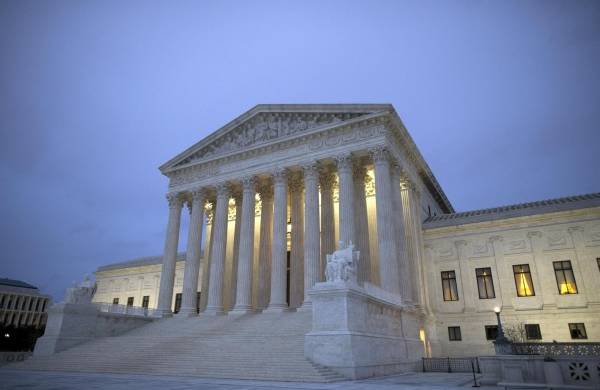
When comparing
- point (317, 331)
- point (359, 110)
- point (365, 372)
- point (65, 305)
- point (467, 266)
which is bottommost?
point (365, 372)

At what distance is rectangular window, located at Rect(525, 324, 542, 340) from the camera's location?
2909cm

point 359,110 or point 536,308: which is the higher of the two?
point 359,110

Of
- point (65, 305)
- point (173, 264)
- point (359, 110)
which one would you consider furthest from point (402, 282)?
point (65, 305)

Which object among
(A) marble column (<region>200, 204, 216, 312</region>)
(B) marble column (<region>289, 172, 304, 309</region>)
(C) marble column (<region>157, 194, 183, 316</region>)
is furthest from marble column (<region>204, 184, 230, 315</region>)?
(B) marble column (<region>289, 172, 304, 309</region>)

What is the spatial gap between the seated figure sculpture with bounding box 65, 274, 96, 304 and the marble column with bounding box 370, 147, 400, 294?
68.2 feet

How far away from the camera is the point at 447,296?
1298 inches

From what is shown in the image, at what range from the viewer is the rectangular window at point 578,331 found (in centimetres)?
2789

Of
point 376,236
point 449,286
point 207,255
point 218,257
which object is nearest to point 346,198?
point 376,236

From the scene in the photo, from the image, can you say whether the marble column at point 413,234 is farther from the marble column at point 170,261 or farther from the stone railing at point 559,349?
the marble column at point 170,261

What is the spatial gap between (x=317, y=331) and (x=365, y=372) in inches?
111

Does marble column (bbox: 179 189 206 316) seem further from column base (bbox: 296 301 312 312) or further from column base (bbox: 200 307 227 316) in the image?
column base (bbox: 296 301 312 312)

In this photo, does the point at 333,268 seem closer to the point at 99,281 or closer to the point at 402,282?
the point at 402,282

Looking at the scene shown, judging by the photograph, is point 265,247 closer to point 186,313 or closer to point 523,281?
point 186,313

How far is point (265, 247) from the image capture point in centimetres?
→ 3434
